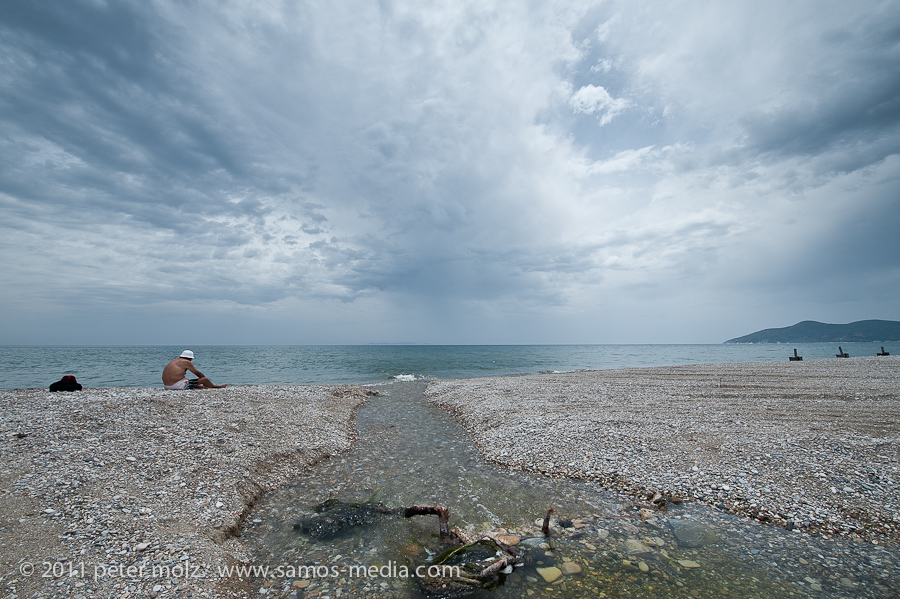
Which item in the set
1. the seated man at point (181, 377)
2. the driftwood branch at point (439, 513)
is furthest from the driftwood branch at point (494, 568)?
the seated man at point (181, 377)

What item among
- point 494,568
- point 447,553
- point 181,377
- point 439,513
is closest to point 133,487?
point 439,513

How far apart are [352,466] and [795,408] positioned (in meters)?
20.9

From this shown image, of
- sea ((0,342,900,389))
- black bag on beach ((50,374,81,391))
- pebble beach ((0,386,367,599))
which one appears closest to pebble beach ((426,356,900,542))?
pebble beach ((0,386,367,599))

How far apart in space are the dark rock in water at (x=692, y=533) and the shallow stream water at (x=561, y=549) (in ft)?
0.13

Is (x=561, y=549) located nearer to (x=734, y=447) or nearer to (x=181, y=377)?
(x=734, y=447)

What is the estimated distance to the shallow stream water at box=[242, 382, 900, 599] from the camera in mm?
5574

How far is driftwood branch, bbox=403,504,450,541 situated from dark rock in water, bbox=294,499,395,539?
0.82m

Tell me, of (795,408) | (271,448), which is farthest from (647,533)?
(795,408)

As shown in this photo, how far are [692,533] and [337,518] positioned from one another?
761 cm

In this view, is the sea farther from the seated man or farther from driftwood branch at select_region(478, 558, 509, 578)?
driftwood branch at select_region(478, 558, 509, 578)

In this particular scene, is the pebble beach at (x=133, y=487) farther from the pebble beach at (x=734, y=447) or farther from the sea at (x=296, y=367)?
the sea at (x=296, y=367)

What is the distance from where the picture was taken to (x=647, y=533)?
710 cm

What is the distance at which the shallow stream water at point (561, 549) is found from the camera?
18.3ft

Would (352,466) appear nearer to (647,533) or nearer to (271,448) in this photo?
(271,448)
